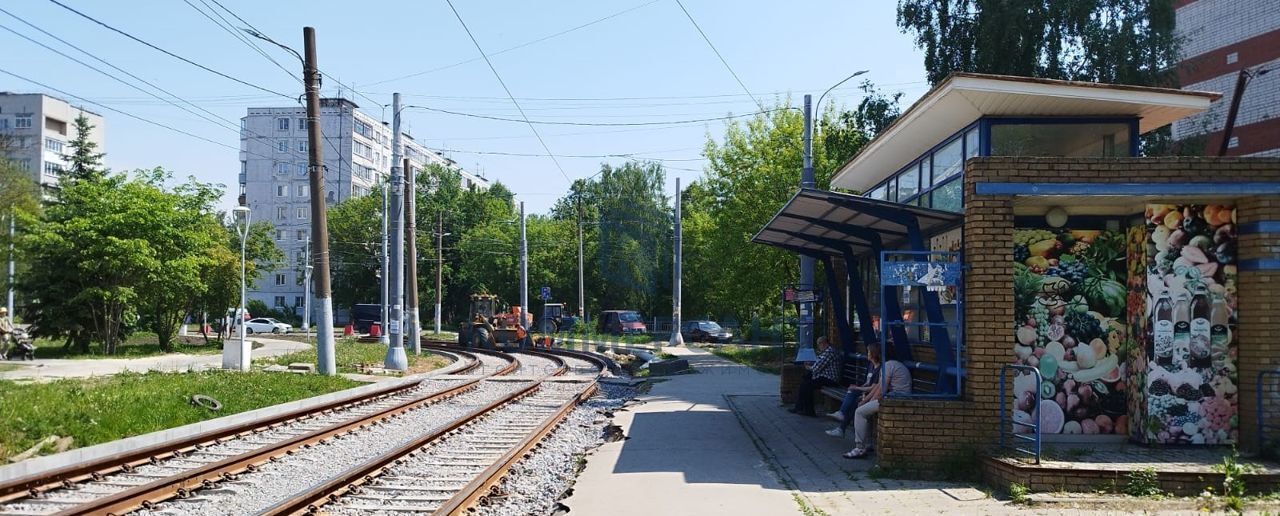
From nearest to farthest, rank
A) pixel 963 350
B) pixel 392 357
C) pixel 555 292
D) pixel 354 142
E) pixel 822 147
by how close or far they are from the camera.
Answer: pixel 963 350 < pixel 392 357 < pixel 822 147 < pixel 555 292 < pixel 354 142

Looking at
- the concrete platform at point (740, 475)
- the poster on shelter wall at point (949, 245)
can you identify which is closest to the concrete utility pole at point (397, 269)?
the concrete platform at point (740, 475)

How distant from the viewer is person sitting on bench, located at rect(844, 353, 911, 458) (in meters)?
10.7

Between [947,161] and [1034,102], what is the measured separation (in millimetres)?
1842

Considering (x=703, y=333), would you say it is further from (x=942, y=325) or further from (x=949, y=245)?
(x=942, y=325)

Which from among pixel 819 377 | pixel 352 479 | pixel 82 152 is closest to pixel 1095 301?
pixel 819 377

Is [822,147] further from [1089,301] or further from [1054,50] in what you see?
[1089,301]

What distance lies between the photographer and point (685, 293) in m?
68.4

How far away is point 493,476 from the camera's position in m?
9.63

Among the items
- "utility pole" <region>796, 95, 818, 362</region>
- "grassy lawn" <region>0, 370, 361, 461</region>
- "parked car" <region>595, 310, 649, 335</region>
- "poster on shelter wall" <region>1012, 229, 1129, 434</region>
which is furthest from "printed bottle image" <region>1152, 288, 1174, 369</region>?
"parked car" <region>595, 310, 649, 335</region>

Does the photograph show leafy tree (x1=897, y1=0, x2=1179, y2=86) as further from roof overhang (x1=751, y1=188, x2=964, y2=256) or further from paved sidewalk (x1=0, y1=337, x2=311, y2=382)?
paved sidewalk (x1=0, y1=337, x2=311, y2=382)

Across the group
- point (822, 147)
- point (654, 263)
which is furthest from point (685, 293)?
point (822, 147)

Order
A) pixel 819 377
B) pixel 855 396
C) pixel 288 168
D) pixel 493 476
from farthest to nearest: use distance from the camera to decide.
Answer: pixel 288 168, pixel 819 377, pixel 855 396, pixel 493 476

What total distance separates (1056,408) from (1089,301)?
1.10 metres

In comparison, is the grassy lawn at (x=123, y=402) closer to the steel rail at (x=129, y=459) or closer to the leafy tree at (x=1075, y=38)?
the steel rail at (x=129, y=459)
